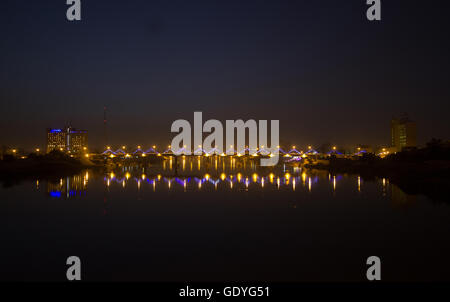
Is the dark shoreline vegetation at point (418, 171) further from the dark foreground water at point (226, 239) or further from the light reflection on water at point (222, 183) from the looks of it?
the dark foreground water at point (226, 239)

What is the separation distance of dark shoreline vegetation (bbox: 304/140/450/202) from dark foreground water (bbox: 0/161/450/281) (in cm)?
492

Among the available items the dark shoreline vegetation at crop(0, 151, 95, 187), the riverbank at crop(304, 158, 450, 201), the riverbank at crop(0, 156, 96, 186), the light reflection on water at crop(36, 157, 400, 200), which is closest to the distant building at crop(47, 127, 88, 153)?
the dark shoreline vegetation at crop(0, 151, 95, 187)

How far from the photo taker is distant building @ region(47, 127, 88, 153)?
392 ft

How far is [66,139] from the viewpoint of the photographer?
4833 inches

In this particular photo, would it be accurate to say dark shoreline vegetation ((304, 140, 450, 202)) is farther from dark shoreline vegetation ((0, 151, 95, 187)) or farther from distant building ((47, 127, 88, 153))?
distant building ((47, 127, 88, 153))

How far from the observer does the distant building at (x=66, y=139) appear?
392 feet

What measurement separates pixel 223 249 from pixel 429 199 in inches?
570

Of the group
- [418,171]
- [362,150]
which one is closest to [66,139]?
[362,150]

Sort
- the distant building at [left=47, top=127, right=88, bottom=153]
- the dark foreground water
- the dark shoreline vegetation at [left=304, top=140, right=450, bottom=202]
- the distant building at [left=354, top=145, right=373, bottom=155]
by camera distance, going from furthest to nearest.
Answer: the distant building at [left=47, top=127, right=88, bottom=153] → the distant building at [left=354, top=145, right=373, bottom=155] → the dark shoreline vegetation at [left=304, top=140, right=450, bottom=202] → the dark foreground water

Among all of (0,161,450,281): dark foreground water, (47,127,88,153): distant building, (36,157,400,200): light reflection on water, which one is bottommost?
(0,161,450,281): dark foreground water

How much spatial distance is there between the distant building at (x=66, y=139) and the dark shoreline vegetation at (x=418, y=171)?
98.1 meters

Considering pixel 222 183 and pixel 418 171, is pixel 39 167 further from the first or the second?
pixel 418 171

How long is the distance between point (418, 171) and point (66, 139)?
116m

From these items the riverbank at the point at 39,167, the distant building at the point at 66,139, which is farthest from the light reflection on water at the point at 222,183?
the distant building at the point at 66,139
